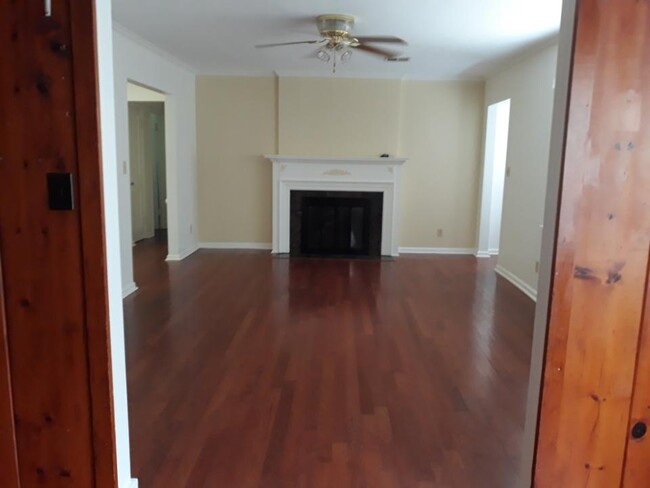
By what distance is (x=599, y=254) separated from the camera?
146 cm

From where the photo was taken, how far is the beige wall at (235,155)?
6434 mm

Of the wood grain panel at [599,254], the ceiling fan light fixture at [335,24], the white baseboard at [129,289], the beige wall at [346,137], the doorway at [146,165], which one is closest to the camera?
the wood grain panel at [599,254]

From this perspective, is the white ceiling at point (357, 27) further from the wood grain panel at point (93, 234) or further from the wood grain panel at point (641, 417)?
the wood grain panel at point (641, 417)

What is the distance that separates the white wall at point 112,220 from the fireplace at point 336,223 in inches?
190

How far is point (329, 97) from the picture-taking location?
6352 millimetres

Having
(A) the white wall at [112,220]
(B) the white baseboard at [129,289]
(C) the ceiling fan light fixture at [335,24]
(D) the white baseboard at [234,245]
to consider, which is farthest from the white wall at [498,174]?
(A) the white wall at [112,220]

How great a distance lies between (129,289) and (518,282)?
12.7 feet

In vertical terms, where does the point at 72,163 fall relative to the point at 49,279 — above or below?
above

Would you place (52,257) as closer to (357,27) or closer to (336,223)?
(357,27)

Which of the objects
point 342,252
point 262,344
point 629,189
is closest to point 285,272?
point 342,252

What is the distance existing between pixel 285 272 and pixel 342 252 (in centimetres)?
121

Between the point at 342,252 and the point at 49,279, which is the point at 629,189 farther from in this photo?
the point at 342,252

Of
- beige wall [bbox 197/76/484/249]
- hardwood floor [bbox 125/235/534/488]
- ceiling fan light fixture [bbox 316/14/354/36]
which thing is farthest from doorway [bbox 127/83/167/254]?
ceiling fan light fixture [bbox 316/14/354/36]

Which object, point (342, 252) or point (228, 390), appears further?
point (342, 252)
